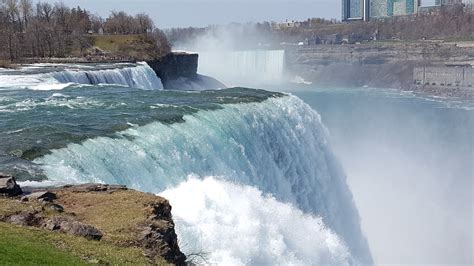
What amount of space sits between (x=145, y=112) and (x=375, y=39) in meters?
117

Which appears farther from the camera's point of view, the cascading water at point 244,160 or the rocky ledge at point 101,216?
the cascading water at point 244,160

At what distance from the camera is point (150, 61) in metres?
48.6

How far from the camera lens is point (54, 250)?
7.58 meters

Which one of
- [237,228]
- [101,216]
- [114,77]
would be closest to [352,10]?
[114,77]

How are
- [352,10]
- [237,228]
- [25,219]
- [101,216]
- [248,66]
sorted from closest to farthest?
[25,219] < [101,216] < [237,228] < [248,66] < [352,10]

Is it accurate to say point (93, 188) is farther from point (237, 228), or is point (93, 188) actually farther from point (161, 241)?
point (237, 228)

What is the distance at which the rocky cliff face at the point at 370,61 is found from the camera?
91.3m

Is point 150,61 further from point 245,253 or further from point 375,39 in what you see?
point 375,39

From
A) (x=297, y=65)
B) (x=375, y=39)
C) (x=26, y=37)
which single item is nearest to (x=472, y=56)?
(x=297, y=65)

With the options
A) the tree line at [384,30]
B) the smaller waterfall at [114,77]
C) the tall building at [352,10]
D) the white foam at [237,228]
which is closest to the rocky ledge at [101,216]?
the white foam at [237,228]

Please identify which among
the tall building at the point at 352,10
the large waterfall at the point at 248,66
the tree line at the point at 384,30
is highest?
the tall building at the point at 352,10

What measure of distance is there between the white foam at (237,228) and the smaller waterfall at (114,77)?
62.9 ft

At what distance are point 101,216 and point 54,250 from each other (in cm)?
189

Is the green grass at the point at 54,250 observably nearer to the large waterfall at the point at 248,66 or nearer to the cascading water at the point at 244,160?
the cascading water at the point at 244,160
